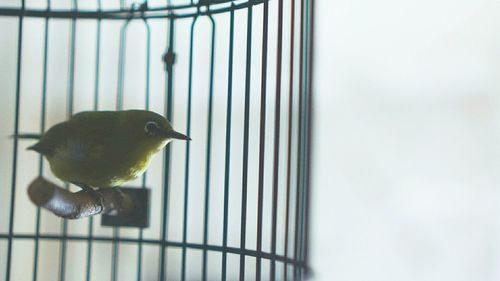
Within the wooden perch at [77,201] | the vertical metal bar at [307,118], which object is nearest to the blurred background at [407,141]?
the vertical metal bar at [307,118]

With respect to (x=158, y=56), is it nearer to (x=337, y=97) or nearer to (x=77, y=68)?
(x=77, y=68)

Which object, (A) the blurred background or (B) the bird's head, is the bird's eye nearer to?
(B) the bird's head

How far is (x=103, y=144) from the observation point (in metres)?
0.69

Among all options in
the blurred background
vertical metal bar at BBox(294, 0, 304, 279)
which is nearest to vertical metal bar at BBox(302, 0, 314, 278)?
vertical metal bar at BBox(294, 0, 304, 279)

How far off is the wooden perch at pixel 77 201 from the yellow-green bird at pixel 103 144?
29 mm

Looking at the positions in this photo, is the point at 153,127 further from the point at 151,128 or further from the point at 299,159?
the point at 299,159

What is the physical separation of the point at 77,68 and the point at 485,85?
3.22 ft

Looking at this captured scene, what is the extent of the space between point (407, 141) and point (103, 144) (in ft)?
2.68

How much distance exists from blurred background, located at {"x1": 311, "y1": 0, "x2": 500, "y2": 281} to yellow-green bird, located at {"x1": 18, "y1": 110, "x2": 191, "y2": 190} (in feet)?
2.06

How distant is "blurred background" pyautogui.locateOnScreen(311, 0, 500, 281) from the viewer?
1.23 metres

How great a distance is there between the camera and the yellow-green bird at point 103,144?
69 centimetres

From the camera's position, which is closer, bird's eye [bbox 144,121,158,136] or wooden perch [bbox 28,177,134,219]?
wooden perch [bbox 28,177,134,219]

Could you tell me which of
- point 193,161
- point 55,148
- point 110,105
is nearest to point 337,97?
point 193,161

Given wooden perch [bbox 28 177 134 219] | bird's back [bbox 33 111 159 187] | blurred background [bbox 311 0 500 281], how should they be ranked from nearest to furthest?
1. wooden perch [bbox 28 177 134 219]
2. bird's back [bbox 33 111 159 187]
3. blurred background [bbox 311 0 500 281]
